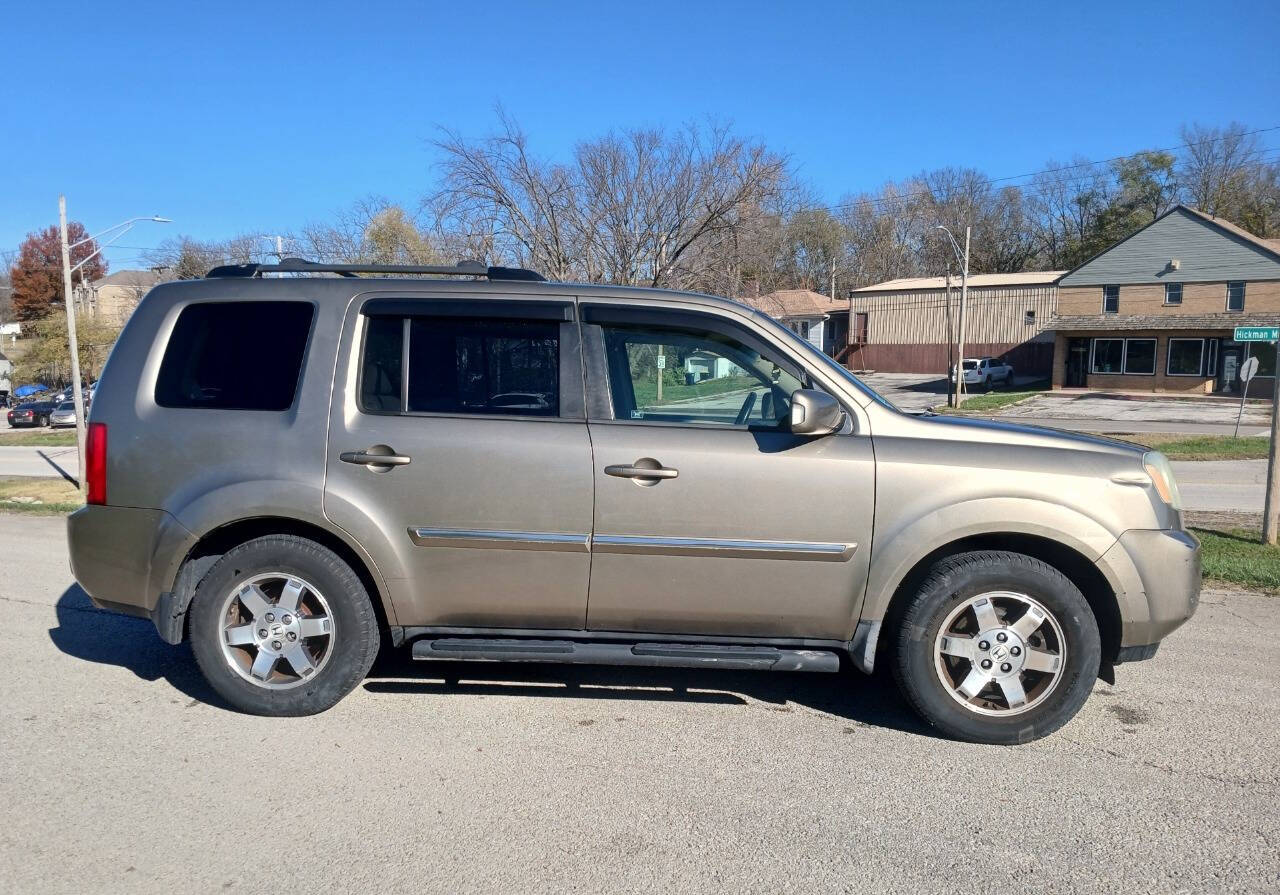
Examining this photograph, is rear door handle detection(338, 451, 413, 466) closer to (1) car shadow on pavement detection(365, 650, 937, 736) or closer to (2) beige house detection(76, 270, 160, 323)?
(1) car shadow on pavement detection(365, 650, 937, 736)

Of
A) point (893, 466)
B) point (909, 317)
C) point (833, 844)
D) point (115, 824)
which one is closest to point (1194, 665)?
point (893, 466)

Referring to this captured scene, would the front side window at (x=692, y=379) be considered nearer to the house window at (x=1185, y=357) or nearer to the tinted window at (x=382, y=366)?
the tinted window at (x=382, y=366)

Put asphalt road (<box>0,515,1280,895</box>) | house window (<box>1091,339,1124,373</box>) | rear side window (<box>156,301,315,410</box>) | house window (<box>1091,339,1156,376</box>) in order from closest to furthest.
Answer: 1. asphalt road (<box>0,515,1280,895</box>)
2. rear side window (<box>156,301,315,410</box>)
3. house window (<box>1091,339,1156,376</box>)
4. house window (<box>1091,339,1124,373</box>)

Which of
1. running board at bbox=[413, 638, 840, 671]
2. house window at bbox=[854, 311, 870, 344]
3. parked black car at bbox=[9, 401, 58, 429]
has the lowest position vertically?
parked black car at bbox=[9, 401, 58, 429]

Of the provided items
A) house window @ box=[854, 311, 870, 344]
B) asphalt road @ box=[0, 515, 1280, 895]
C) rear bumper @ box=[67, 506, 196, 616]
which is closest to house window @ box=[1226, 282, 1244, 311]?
house window @ box=[854, 311, 870, 344]

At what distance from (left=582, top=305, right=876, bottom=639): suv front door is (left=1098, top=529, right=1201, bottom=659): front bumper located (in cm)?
110

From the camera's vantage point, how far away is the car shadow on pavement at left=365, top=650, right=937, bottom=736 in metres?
4.49

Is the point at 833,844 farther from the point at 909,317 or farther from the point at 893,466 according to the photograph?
the point at 909,317

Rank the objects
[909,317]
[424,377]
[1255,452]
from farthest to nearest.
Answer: [909,317]
[1255,452]
[424,377]

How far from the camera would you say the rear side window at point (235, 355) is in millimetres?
4289

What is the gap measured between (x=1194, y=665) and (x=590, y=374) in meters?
3.74

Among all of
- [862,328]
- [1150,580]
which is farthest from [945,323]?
[1150,580]

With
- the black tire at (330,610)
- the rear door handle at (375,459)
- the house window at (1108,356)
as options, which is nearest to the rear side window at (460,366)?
the rear door handle at (375,459)

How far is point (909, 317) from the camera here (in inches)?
2403
